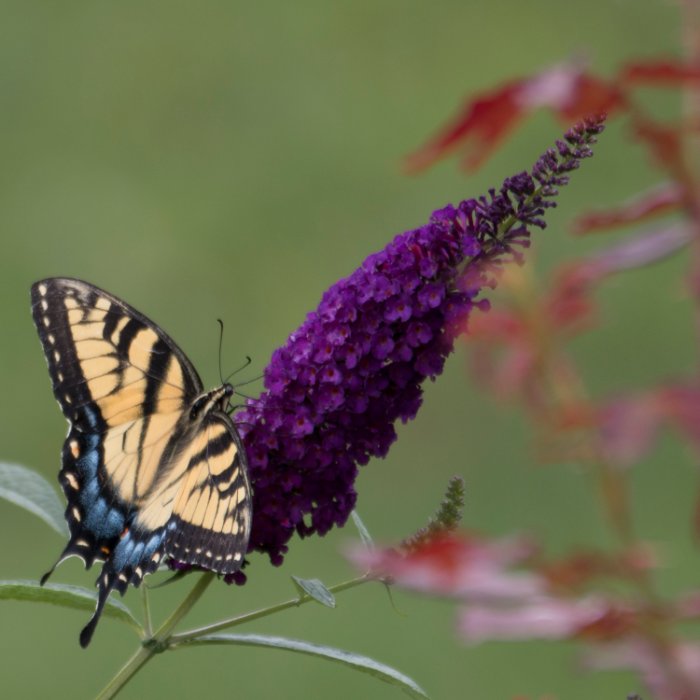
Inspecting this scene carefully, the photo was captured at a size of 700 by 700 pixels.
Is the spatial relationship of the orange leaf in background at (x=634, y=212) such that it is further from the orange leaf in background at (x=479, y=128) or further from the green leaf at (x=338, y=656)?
the green leaf at (x=338, y=656)

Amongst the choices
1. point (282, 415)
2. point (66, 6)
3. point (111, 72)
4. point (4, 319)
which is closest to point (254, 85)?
point (111, 72)

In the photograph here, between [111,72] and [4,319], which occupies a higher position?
[111,72]

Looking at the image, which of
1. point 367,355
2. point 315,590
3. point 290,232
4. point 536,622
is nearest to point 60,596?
point 315,590

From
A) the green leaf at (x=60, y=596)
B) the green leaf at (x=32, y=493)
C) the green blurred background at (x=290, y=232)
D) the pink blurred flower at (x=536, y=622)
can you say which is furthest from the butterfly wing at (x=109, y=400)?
the green blurred background at (x=290, y=232)

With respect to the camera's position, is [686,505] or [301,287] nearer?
[686,505]

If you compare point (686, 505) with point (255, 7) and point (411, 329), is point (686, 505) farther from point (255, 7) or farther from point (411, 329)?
point (255, 7)

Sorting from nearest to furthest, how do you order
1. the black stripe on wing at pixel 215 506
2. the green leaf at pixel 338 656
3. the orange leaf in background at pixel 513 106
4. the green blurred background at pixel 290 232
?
the orange leaf in background at pixel 513 106
the green leaf at pixel 338 656
the black stripe on wing at pixel 215 506
the green blurred background at pixel 290 232
